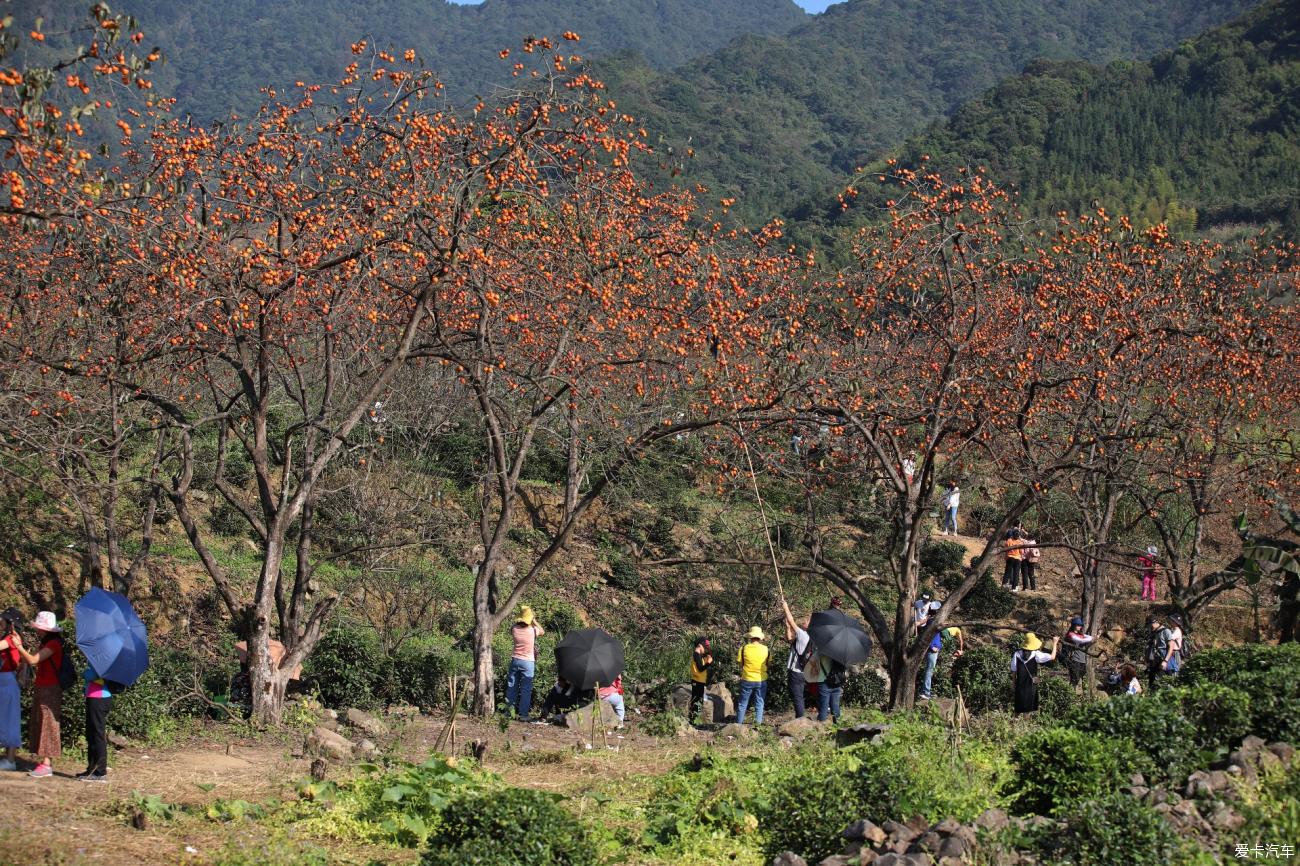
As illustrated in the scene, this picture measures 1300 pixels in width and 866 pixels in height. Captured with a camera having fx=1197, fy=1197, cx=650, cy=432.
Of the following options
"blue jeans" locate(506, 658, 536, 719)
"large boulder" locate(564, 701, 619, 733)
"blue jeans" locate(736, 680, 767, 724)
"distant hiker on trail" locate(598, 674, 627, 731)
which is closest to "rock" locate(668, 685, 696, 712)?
"blue jeans" locate(736, 680, 767, 724)

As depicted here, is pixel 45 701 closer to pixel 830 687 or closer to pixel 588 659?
pixel 588 659

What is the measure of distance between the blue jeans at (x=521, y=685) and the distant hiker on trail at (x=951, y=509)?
13.2 meters

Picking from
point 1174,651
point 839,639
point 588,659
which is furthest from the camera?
point 1174,651

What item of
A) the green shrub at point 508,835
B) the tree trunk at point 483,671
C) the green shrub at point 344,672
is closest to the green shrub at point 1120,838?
the green shrub at point 508,835

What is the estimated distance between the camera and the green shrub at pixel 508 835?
6.48m

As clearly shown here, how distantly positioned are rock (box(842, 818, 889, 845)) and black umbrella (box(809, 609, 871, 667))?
7.13 metres

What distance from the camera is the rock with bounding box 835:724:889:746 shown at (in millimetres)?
10336

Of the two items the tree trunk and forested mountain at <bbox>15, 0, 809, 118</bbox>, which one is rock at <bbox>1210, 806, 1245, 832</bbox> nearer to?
the tree trunk

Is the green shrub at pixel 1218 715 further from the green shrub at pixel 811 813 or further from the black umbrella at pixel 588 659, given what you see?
the black umbrella at pixel 588 659

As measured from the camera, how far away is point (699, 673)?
15.2 m

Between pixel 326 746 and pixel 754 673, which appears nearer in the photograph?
pixel 326 746

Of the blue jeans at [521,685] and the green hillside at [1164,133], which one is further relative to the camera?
the green hillside at [1164,133]

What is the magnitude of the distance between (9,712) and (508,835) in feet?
15.7

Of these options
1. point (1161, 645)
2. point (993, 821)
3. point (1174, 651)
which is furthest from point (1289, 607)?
point (993, 821)
